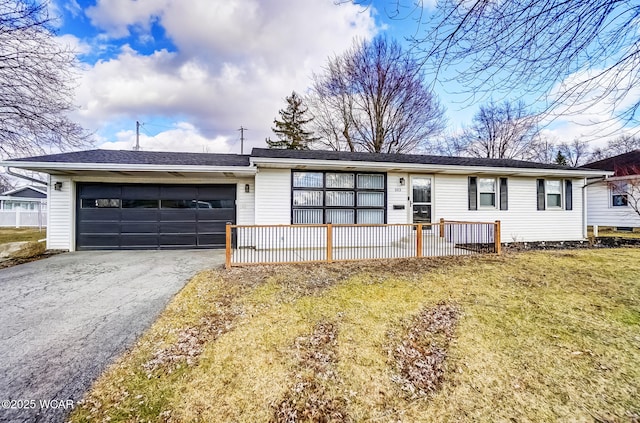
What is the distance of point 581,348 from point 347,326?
250cm

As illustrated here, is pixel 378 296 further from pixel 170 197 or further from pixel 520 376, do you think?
pixel 170 197

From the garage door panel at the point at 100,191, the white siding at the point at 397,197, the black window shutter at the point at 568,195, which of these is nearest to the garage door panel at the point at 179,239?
the garage door panel at the point at 100,191

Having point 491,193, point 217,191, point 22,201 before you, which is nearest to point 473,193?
point 491,193

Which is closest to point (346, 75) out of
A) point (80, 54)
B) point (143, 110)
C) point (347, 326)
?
point (143, 110)

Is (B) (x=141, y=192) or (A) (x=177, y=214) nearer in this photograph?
(B) (x=141, y=192)

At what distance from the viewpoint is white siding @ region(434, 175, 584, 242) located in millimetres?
8898

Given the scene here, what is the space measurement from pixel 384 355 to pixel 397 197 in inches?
253

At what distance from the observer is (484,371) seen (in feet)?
8.22

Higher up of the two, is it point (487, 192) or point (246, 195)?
point (487, 192)

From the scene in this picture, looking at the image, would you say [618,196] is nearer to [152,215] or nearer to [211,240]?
[211,240]

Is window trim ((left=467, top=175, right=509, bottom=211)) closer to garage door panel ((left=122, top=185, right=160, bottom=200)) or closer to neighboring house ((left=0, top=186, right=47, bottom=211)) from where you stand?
garage door panel ((left=122, top=185, right=160, bottom=200))

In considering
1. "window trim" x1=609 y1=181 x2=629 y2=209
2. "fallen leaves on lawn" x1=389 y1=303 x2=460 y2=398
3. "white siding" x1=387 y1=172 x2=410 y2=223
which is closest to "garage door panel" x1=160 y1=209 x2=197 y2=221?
"white siding" x1=387 y1=172 x2=410 y2=223

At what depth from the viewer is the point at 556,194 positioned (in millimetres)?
9766

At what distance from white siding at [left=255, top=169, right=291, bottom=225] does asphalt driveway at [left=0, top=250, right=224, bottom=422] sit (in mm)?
1932
